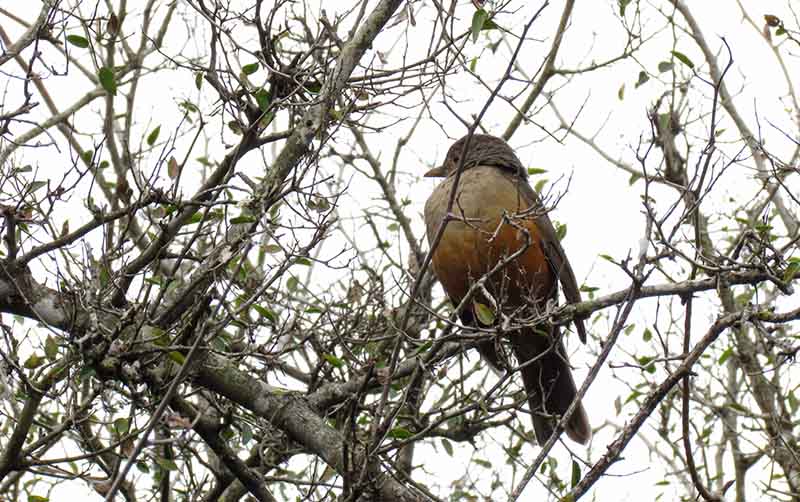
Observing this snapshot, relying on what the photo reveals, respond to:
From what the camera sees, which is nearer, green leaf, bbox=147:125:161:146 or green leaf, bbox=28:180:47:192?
green leaf, bbox=28:180:47:192

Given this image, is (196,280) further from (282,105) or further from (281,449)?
(281,449)

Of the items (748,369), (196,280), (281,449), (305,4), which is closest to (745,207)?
(748,369)

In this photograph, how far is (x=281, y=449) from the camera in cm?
489

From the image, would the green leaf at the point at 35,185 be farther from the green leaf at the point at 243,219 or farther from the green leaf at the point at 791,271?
the green leaf at the point at 791,271

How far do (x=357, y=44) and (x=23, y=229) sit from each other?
1616 mm

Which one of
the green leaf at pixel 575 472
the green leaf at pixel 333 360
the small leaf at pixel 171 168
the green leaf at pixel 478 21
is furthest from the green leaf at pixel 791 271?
the small leaf at pixel 171 168

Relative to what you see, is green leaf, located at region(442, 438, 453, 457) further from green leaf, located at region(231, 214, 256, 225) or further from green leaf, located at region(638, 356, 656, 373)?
green leaf, located at region(231, 214, 256, 225)

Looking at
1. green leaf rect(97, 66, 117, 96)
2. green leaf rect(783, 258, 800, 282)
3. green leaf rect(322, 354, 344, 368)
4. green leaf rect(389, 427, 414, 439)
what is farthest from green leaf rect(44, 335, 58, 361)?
green leaf rect(783, 258, 800, 282)

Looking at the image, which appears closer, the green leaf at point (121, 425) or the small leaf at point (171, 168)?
the green leaf at point (121, 425)

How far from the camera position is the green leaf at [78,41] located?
4414 millimetres

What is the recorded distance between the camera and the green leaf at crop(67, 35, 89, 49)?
14.5ft

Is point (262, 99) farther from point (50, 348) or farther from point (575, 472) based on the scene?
point (575, 472)

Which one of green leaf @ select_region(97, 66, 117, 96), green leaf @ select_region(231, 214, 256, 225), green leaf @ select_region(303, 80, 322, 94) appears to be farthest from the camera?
green leaf @ select_region(303, 80, 322, 94)

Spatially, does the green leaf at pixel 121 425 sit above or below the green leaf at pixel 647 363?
below
